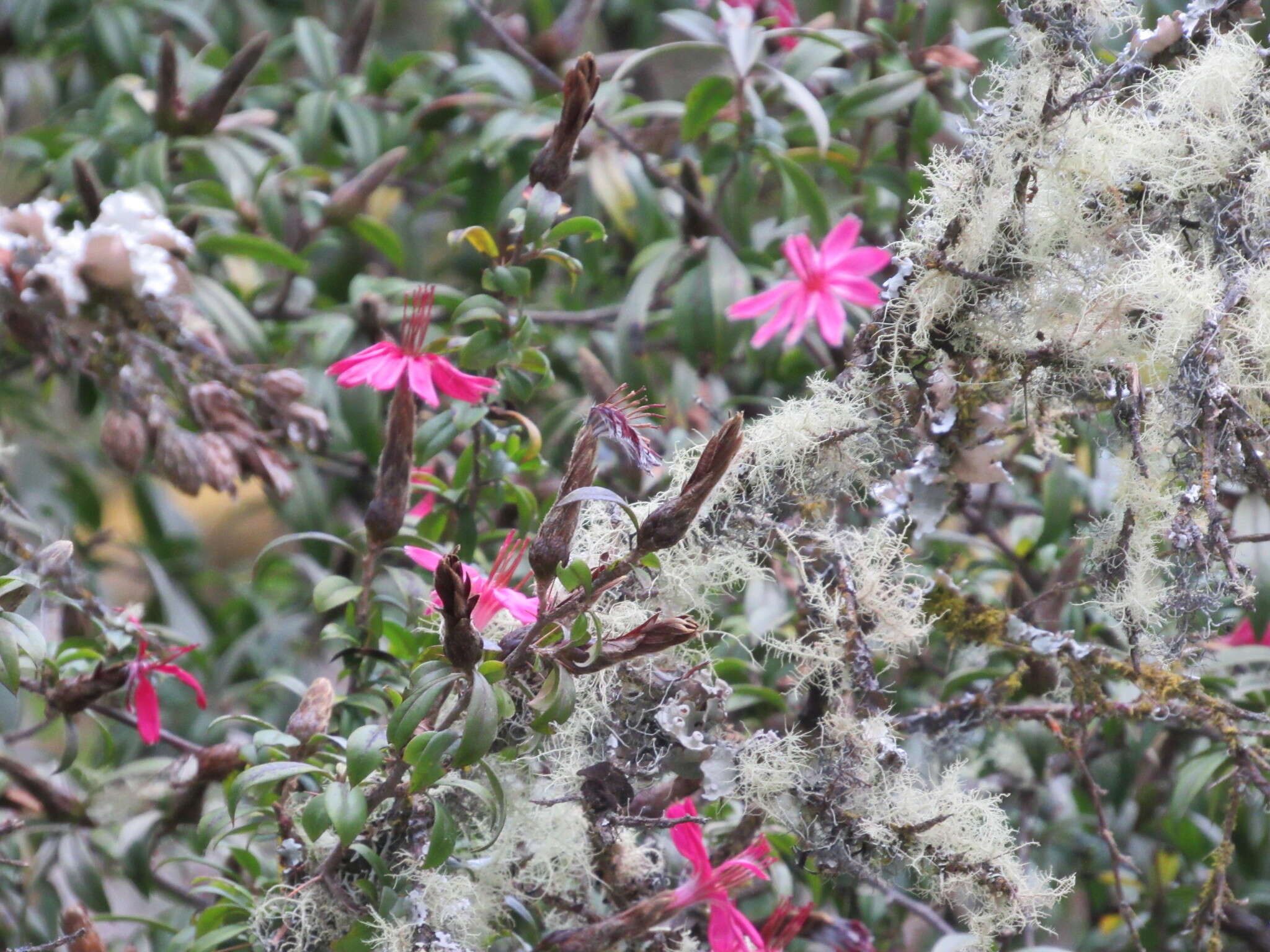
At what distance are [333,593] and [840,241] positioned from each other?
52cm

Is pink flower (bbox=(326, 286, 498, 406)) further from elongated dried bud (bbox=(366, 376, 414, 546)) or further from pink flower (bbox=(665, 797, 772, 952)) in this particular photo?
pink flower (bbox=(665, 797, 772, 952))

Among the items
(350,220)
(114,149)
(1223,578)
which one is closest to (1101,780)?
(1223,578)

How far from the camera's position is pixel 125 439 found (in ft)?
2.89

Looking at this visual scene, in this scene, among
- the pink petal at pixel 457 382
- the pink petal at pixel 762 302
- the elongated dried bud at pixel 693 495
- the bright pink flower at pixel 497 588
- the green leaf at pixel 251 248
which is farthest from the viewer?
the green leaf at pixel 251 248

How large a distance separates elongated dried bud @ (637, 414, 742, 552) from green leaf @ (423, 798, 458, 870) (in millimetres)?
190

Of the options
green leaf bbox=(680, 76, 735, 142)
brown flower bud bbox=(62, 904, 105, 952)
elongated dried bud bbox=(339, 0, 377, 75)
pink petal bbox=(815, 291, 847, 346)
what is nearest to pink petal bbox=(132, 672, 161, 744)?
brown flower bud bbox=(62, 904, 105, 952)

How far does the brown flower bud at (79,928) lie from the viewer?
0.68 meters

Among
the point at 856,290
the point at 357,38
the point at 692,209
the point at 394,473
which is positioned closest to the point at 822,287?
the point at 856,290

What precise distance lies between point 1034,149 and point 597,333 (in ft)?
2.12

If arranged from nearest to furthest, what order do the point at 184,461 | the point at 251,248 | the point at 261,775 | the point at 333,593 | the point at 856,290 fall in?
1. the point at 261,775
2. the point at 333,593
3. the point at 184,461
4. the point at 856,290
5. the point at 251,248

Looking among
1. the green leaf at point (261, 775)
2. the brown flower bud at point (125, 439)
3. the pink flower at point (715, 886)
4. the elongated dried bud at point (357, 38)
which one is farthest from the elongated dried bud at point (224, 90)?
the pink flower at point (715, 886)

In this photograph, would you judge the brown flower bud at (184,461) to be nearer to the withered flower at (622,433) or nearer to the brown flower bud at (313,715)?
the brown flower bud at (313,715)

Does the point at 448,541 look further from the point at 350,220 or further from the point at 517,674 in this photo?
the point at 350,220

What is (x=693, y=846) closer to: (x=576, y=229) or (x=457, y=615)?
(x=457, y=615)
